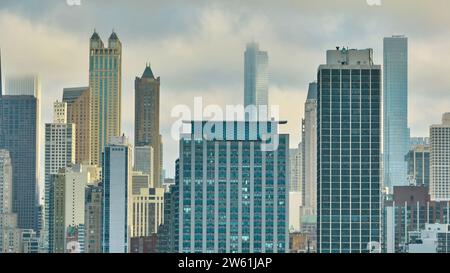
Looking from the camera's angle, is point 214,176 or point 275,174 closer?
point 275,174

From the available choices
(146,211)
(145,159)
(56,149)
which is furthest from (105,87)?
(146,211)

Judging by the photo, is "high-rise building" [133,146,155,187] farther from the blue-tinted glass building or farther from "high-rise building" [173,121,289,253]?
"high-rise building" [173,121,289,253]

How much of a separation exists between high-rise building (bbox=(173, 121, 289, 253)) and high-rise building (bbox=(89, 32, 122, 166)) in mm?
4507

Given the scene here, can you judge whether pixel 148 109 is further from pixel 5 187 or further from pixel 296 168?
pixel 296 168

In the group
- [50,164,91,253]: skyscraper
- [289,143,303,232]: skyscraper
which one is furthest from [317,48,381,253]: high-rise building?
[50,164,91,253]: skyscraper

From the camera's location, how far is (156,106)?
758 centimetres

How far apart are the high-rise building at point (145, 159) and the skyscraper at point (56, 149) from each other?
3.12 feet

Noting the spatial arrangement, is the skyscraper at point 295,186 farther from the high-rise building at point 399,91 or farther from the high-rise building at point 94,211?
the high-rise building at point 399,91

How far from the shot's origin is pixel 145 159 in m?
10.1

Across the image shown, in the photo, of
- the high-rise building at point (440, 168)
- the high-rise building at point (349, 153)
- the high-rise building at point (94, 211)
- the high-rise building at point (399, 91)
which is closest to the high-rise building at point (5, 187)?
the high-rise building at point (94, 211)

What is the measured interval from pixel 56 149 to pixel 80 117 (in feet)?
2.42

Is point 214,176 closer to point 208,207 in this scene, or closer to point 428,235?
point 208,207

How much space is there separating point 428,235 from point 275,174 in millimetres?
5448

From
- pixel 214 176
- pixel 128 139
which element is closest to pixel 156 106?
pixel 128 139
